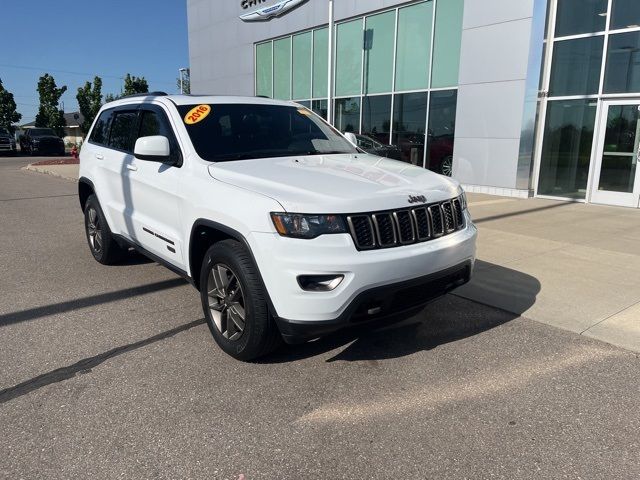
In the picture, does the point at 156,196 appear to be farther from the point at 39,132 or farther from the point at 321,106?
the point at 39,132

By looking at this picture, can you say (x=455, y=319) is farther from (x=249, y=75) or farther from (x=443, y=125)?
(x=249, y=75)

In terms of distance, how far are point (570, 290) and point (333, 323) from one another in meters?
3.23

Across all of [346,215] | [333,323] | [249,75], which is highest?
[249,75]

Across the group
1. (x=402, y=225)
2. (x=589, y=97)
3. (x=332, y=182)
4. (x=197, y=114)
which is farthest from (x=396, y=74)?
(x=402, y=225)

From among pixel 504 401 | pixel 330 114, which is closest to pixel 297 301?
pixel 504 401

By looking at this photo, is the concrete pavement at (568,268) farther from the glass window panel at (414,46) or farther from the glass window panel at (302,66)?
the glass window panel at (302,66)

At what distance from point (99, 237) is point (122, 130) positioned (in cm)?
139

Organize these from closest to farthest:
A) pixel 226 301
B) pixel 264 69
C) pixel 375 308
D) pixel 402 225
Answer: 1. pixel 375 308
2. pixel 402 225
3. pixel 226 301
4. pixel 264 69

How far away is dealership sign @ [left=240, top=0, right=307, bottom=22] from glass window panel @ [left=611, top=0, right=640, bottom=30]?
1038 cm

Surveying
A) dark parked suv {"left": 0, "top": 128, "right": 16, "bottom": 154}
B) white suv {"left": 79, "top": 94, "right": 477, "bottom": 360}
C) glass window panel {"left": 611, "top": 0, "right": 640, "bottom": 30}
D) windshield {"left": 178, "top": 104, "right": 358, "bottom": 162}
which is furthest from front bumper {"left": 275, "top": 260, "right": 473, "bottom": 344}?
dark parked suv {"left": 0, "top": 128, "right": 16, "bottom": 154}

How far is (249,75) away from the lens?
838 inches

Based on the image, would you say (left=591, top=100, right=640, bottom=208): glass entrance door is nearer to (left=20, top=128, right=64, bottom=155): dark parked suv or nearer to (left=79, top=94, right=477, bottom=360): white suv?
(left=79, top=94, right=477, bottom=360): white suv

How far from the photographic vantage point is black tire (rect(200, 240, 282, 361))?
3186 mm

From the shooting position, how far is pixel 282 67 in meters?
19.7
